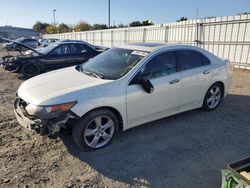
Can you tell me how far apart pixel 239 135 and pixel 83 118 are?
280 centimetres

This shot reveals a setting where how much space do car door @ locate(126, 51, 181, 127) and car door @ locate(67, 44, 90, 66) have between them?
665cm

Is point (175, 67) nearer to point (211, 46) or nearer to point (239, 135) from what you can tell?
point (239, 135)

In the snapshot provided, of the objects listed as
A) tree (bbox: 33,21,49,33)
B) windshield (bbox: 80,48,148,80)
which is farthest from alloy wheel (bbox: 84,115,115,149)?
tree (bbox: 33,21,49,33)

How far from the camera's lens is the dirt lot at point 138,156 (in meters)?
3.09

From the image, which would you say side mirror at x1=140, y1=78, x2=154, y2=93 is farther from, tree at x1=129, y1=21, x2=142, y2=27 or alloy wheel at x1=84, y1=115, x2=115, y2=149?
tree at x1=129, y1=21, x2=142, y2=27

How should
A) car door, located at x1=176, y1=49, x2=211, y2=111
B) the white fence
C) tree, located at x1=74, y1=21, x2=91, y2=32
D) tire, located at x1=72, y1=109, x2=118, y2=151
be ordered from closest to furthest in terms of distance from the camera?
tire, located at x1=72, y1=109, x2=118, y2=151
car door, located at x1=176, y1=49, x2=211, y2=111
the white fence
tree, located at x1=74, y1=21, x2=91, y2=32

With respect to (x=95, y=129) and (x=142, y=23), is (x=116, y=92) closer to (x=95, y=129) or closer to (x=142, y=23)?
(x=95, y=129)

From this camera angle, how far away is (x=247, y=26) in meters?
10.5

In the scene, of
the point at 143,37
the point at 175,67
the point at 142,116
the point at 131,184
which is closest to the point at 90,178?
the point at 131,184

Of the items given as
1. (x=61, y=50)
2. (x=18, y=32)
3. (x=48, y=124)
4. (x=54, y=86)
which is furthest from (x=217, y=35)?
(x=18, y=32)

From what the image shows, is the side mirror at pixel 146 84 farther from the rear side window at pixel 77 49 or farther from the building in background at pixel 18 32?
the building in background at pixel 18 32

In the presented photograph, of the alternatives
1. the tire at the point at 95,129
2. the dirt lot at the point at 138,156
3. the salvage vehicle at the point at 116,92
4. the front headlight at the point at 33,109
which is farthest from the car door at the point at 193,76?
the front headlight at the point at 33,109

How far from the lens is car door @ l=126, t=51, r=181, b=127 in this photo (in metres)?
3.94

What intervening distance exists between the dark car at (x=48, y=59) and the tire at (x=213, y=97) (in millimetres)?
6642
